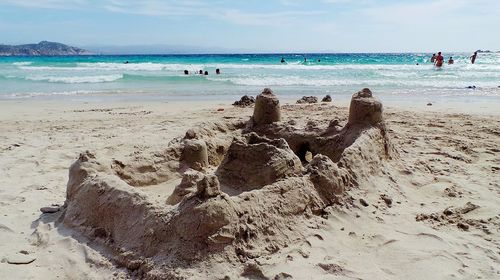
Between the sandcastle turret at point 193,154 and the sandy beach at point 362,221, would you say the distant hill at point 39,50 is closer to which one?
the sandy beach at point 362,221

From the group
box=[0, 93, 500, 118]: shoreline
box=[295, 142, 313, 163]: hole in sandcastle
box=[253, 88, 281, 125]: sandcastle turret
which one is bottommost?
box=[0, 93, 500, 118]: shoreline

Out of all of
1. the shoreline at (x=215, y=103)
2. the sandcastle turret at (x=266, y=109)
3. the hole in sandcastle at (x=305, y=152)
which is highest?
the sandcastle turret at (x=266, y=109)

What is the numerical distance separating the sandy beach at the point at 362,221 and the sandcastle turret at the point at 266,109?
4.98 feet

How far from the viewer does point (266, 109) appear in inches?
222

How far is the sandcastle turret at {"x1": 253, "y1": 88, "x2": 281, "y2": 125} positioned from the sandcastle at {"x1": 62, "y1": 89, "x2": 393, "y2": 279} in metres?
0.37

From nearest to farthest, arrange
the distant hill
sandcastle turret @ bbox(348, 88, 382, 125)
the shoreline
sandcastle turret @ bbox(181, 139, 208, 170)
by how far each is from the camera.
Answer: sandcastle turret @ bbox(181, 139, 208, 170) < sandcastle turret @ bbox(348, 88, 382, 125) < the shoreline < the distant hill

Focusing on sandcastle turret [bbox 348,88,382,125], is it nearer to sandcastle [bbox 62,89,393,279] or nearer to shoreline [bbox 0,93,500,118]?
sandcastle [bbox 62,89,393,279]

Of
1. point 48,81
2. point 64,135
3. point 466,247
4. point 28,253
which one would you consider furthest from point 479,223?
point 48,81

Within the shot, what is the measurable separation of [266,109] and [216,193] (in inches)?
109

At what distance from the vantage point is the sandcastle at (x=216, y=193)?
2912mm

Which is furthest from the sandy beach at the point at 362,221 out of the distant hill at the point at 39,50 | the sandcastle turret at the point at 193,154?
the distant hill at the point at 39,50

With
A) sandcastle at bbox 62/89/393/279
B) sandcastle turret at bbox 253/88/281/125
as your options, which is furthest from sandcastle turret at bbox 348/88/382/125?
sandcastle turret at bbox 253/88/281/125

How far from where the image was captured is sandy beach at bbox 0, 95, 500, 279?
2990mm

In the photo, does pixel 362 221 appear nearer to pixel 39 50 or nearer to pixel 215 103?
pixel 215 103
